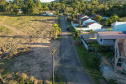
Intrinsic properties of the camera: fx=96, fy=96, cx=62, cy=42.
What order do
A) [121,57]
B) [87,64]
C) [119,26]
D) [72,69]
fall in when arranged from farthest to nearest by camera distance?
[119,26]
[87,64]
[72,69]
[121,57]

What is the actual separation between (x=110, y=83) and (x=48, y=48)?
12.6 m

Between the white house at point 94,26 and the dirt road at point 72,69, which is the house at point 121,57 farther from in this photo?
the white house at point 94,26

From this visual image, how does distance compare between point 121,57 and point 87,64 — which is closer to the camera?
point 121,57

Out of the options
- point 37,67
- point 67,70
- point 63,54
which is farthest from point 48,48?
point 67,70

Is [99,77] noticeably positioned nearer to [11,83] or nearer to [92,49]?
[92,49]

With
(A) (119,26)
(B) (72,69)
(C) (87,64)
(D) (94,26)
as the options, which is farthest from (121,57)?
(A) (119,26)

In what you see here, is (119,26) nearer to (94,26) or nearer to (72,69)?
(94,26)

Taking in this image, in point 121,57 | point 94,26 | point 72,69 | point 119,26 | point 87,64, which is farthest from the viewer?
point 94,26


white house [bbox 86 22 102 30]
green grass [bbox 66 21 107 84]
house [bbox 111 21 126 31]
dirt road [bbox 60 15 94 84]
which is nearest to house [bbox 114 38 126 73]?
green grass [bbox 66 21 107 84]

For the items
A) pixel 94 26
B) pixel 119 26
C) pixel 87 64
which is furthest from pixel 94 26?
pixel 87 64

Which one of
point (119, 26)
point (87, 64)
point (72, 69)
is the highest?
point (119, 26)

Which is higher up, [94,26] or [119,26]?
[119,26]

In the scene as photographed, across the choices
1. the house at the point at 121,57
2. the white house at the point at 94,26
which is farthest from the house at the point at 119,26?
the house at the point at 121,57

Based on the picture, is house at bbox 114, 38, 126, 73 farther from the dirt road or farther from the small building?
the small building
